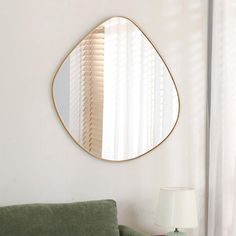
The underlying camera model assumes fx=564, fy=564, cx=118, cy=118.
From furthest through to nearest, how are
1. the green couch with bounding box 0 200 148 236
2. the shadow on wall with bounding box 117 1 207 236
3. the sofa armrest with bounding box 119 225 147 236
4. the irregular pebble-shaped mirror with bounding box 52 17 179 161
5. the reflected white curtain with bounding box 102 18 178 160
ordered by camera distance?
the shadow on wall with bounding box 117 1 207 236 → the reflected white curtain with bounding box 102 18 178 160 → the irregular pebble-shaped mirror with bounding box 52 17 179 161 → the sofa armrest with bounding box 119 225 147 236 → the green couch with bounding box 0 200 148 236

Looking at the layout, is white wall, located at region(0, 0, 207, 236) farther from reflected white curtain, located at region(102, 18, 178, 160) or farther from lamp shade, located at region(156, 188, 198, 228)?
lamp shade, located at region(156, 188, 198, 228)

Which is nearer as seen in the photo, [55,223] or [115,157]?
[55,223]

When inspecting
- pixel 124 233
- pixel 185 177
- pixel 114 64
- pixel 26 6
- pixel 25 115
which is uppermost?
pixel 26 6

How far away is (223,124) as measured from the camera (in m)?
3.69

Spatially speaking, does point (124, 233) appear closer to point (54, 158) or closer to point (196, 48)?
point (54, 158)

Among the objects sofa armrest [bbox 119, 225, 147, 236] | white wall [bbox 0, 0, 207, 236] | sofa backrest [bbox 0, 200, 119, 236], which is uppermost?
white wall [bbox 0, 0, 207, 236]

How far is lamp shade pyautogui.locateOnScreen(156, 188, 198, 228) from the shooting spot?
11.2ft

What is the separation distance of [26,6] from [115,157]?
3.61ft

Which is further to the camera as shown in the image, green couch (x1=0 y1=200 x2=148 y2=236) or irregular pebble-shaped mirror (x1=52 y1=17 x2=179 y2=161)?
irregular pebble-shaped mirror (x1=52 y1=17 x2=179 y2=161)

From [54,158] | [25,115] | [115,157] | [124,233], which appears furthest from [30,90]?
[124,233]

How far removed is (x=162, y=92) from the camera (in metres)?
3.80

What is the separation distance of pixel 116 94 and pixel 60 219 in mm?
922

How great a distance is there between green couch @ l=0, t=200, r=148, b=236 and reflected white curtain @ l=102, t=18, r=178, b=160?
0.45 m

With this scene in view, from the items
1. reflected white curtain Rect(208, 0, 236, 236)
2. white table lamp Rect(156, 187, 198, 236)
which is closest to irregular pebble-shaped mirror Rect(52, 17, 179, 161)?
reflected white curtain Rect(208, 0, 236, 236)
